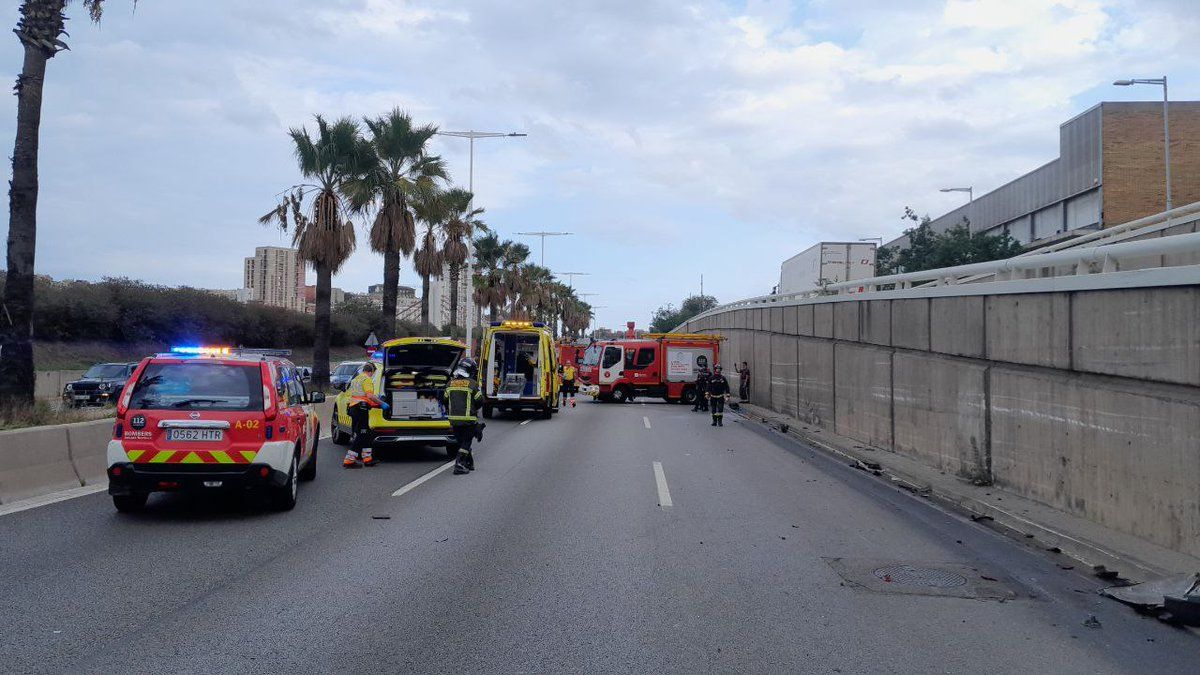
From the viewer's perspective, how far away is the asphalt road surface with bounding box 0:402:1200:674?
5141 millimetres

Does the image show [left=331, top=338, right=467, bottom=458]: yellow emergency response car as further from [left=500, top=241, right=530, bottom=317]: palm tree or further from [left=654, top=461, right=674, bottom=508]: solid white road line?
[left=500, top=241, right=530, bottom=317]: palm tree

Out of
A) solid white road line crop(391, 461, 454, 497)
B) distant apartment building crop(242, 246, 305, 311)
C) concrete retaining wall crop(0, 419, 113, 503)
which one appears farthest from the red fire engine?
distant apartment building crop(242, 246, 305, 311)

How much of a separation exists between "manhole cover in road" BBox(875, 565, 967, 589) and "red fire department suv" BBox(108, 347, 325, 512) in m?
6.07

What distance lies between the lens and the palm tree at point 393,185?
94.3 ft

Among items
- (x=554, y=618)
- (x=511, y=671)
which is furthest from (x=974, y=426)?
(x=511, y=671)

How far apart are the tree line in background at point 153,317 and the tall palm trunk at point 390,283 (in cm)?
558

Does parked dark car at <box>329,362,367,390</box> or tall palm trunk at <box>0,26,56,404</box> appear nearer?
tall palm trunk at <box>0,26,56,404</box>

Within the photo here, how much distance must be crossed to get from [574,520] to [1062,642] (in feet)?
16.0

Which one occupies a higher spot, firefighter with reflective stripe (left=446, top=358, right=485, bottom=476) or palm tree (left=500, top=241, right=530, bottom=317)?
palm tree (left=500, top=241, right=530, bottom=317)

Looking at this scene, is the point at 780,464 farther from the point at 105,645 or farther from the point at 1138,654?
the point at 105,645

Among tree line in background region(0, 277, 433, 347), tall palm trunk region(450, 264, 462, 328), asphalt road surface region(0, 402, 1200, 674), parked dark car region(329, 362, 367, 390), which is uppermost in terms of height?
tall palm trunk region(450, 264, 462, 328)

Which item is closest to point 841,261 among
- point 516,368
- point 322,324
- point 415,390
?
point 516,368

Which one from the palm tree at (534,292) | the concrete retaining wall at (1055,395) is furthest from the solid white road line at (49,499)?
the palm tree at (534,292)

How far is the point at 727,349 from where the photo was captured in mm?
38688
